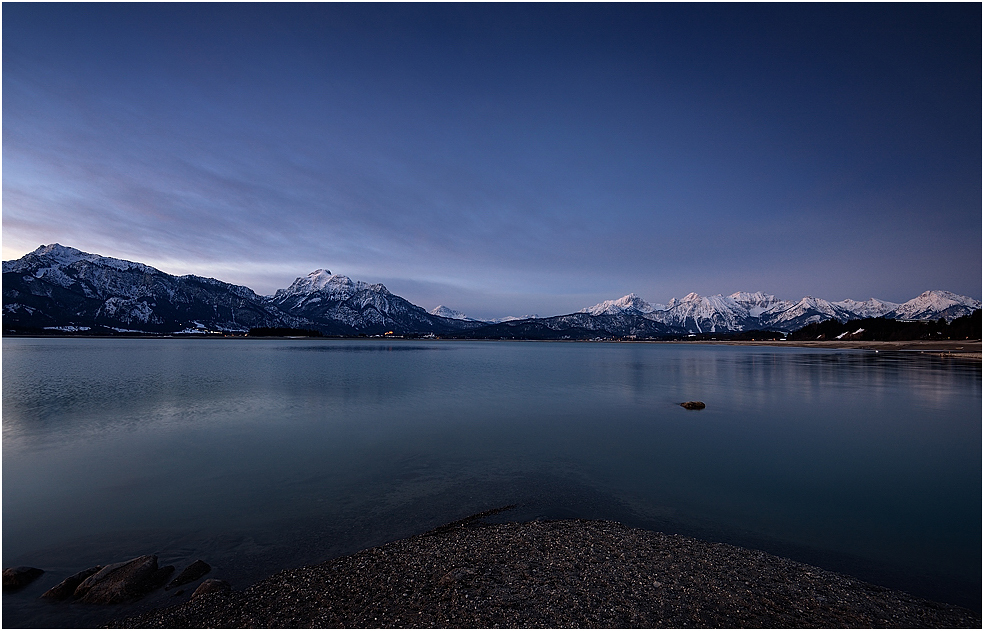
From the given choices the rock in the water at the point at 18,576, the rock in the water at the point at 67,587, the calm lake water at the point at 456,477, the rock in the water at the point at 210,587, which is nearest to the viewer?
the rock in the water at the point at 210,587

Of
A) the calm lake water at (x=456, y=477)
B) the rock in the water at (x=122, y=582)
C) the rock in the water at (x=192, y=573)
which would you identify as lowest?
the calm lake water at (x=456, y=477)

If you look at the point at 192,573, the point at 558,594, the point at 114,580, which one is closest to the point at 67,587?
the point at 114,580

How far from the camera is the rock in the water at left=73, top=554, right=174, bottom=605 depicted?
26.9 feet

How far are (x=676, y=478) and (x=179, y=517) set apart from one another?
16.5m

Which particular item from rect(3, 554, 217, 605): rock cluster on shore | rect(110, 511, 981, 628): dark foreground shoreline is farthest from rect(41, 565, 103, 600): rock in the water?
rect(110, 511, 981, 628): dark foreground shoreline

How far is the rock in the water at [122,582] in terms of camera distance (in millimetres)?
8211

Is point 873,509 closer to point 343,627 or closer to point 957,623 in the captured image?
point 957,623

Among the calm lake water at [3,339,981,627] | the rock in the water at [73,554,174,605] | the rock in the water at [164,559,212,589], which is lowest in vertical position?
the calm lake water at [3,339,981,627]

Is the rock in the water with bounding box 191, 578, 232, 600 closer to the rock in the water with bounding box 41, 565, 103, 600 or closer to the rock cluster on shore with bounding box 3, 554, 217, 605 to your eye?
the rock cluster on shore with bounding box 3, 554, 217, 605

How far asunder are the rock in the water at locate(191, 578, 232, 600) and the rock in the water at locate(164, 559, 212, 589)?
76 centimetres

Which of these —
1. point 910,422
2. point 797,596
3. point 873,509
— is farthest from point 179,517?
point 910,422

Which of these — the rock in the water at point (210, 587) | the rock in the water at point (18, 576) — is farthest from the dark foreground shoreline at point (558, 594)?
the rock in the water at point (18, 576)

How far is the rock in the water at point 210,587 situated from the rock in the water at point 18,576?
3977 mm

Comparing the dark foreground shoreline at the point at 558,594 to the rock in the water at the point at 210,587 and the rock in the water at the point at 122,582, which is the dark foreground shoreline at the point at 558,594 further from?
the rock in the water at the point at 122,582
